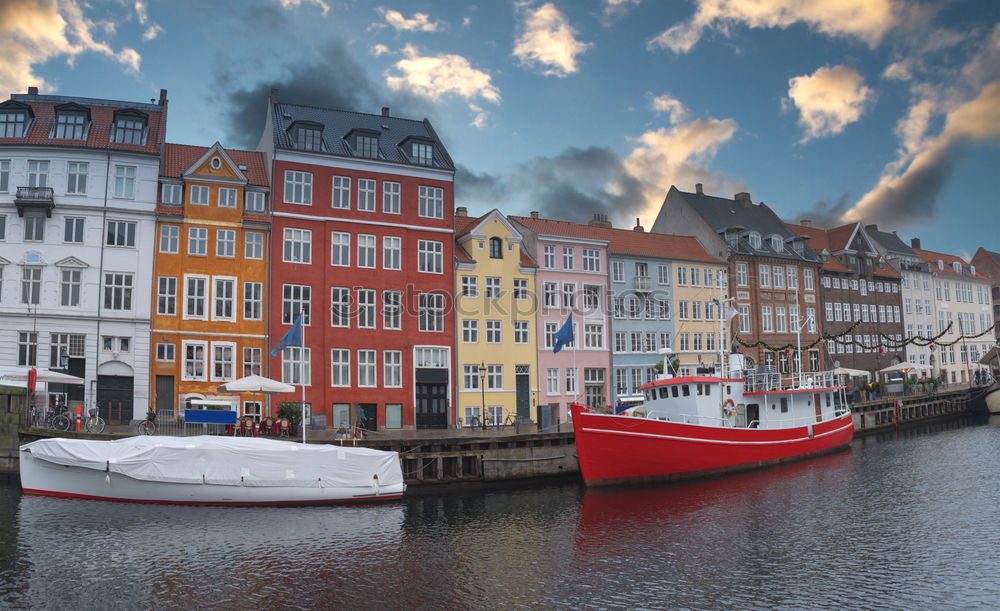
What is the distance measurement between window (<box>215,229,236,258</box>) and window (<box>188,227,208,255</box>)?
2.02ft

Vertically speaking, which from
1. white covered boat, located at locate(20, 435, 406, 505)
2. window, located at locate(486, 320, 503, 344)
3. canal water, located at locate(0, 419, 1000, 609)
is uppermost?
window, located at locate(486, 320, 503, 344)

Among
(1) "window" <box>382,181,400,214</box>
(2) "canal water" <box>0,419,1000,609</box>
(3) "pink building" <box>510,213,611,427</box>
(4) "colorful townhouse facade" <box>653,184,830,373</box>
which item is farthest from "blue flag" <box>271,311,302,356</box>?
(4) "colorful townhouse facade" <box>653,184,830,373</box>

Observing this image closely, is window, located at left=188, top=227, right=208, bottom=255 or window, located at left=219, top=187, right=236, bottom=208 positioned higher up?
window, located at left=219, top=187, right=236, bottom=208

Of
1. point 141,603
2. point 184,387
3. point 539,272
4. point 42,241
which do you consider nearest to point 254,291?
point 184,387

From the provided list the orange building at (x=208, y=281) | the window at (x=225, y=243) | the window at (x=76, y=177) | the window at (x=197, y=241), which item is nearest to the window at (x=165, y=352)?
the orange building at (x=208, y=281)

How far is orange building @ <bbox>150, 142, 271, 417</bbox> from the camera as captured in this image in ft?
135

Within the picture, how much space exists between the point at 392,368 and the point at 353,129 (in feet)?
50.4

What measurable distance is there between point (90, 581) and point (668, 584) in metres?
15.4

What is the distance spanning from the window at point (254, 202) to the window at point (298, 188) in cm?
141

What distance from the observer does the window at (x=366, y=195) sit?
46.8m

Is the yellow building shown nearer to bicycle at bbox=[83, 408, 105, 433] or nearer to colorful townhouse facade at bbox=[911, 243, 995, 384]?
bicycle at bbox=[83, 408, 105, 433]

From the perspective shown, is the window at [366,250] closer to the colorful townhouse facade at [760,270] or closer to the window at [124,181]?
the window at [124,181]

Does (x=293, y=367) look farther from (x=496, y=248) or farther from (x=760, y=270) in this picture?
(x=760, y=270)

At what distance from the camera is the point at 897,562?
21.9 m
